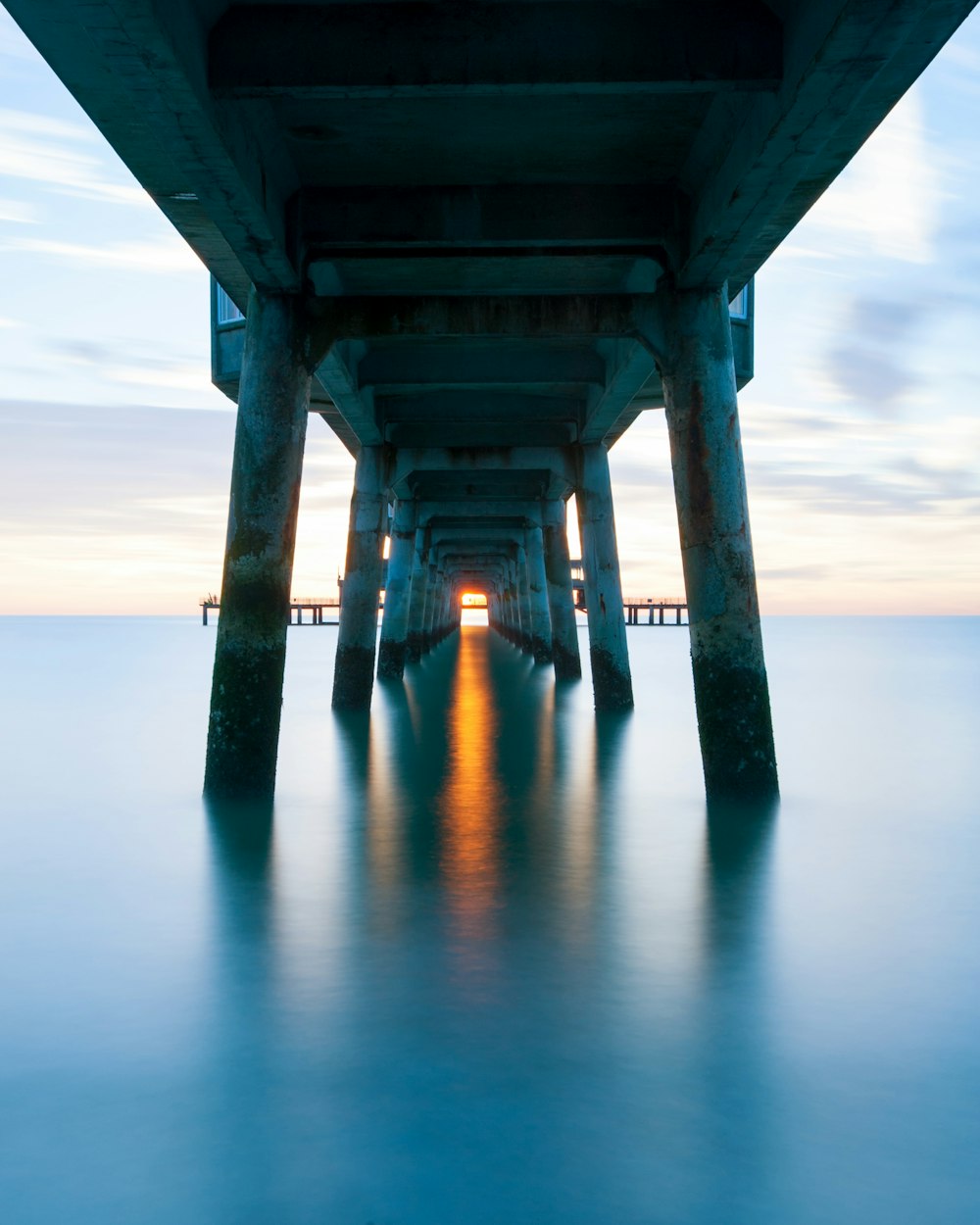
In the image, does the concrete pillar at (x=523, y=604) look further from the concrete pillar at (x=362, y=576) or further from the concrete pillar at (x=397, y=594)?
the concrete pillar at (x=362, y=576)

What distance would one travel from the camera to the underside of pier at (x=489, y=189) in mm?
5785

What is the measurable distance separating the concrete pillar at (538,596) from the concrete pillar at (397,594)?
5026 millimetres

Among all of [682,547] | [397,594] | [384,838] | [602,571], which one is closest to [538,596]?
[397,594]

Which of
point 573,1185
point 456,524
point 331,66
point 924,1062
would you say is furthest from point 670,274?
point 456,524

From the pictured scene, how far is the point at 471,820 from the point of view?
8.28 meters

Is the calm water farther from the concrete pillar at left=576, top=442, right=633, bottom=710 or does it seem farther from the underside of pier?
the concrete pillar at left=576, top=442, right=633, bottom=710

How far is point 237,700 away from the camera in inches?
336

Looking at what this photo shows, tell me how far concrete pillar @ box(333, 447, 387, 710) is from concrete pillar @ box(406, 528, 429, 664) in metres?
13.7

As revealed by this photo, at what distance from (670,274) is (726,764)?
155 inches

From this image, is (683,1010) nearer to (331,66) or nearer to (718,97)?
(331,66)

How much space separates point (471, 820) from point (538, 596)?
23705 millimetres

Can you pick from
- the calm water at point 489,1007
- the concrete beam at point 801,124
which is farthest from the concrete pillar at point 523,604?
the concrete beam at point 801,124

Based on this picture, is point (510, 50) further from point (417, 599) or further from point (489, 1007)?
point (417, 599)

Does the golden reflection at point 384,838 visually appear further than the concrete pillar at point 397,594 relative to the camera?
No
